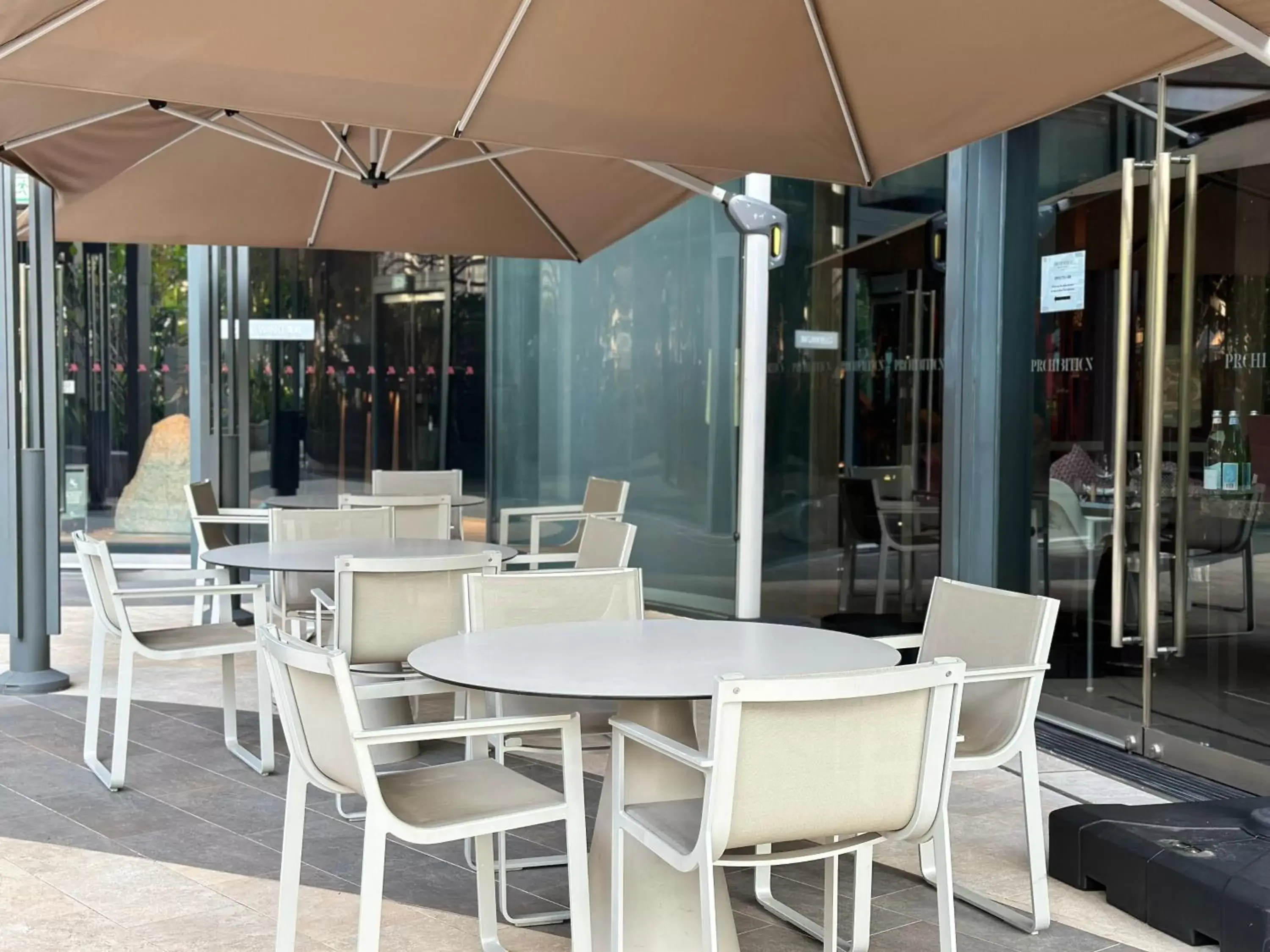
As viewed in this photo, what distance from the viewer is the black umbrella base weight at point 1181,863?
3395 millimetres

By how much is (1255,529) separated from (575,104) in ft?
9.21

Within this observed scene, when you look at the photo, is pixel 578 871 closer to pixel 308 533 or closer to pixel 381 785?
pixel 381 785

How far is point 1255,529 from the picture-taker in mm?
4879

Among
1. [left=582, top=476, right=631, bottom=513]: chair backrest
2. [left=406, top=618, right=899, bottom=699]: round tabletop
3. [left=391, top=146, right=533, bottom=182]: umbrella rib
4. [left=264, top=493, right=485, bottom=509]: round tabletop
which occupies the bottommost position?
[left=406, top=618, right=899, bottom=699]: round tabletop

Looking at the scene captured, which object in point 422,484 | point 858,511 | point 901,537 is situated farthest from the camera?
point 422,484

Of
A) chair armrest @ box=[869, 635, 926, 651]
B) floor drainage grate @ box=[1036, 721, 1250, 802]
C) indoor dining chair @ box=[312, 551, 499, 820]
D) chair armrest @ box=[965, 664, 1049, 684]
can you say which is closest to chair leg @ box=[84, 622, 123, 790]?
indoor dining chair @ box=[312, 551, 499, 820]

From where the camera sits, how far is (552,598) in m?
4.07

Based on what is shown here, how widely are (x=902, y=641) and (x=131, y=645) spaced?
9.08ft

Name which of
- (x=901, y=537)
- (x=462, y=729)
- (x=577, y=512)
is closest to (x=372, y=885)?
(x=462, y=729)

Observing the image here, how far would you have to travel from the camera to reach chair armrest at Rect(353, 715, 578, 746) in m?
2.76

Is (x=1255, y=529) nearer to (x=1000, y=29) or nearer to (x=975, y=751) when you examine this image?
(x=975, y=751)

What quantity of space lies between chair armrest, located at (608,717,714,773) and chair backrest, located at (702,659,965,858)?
5 cm

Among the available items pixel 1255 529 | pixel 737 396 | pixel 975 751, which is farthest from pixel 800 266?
pixel 975 751

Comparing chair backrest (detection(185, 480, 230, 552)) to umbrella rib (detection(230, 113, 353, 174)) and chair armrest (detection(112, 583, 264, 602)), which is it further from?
umbrella rib (detection(230, 113, 353, 174))
